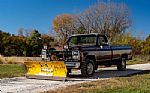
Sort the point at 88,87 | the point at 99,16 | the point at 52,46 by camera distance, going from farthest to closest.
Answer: the point at 99,16 → the point at 52,46 → the point at 88,87

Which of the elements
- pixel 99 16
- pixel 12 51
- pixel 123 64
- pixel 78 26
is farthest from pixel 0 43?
pixel 123 64

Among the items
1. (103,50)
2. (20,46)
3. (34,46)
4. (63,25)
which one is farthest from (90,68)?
(20,46)

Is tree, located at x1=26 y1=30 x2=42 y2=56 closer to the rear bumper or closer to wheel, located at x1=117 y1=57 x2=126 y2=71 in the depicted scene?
wheel, located at x1=117 y1=57 x2=126 y2=71

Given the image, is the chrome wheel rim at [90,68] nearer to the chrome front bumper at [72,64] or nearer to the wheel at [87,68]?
the wheel at [87,68]

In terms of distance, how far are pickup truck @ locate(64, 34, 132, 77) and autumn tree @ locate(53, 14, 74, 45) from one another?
47.6 meters

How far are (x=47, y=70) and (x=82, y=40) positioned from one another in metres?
3.79

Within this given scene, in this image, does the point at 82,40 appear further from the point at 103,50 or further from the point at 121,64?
the point at 121,64

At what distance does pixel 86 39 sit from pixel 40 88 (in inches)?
271

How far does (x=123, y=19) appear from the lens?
201ft

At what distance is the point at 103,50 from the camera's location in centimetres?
1884

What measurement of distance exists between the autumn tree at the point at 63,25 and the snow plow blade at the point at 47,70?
169 feet

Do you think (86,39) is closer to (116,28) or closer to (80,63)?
(80,63)

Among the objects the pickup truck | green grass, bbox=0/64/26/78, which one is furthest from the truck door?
green grass, bbox=0/64/26/78

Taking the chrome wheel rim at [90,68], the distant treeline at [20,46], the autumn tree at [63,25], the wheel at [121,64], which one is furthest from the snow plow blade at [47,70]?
the distant treeline at [20,46]
